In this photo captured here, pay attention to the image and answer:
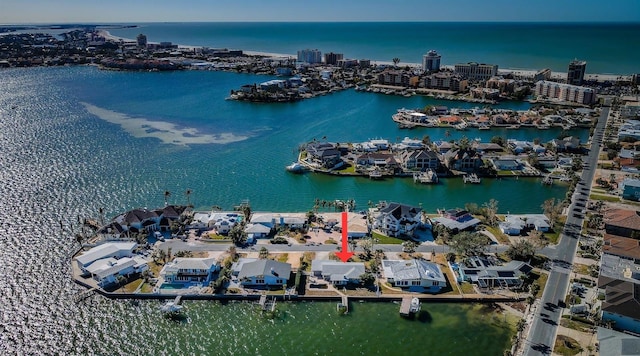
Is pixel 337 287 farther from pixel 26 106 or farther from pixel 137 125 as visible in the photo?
pixel 26 106

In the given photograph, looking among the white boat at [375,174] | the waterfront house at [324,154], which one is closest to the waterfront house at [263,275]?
the white boat at [375,174]

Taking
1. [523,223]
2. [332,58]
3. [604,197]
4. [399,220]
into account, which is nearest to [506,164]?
[604,197]

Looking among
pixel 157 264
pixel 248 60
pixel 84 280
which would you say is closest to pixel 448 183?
pixel 157 264

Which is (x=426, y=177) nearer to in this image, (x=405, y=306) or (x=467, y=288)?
(x=467, y=288)

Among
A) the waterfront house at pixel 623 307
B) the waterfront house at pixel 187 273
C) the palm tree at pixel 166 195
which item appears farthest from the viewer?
the palm tree at pixel 166 195

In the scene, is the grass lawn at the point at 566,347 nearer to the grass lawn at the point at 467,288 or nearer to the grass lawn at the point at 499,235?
the grass lawn at the point at 467,288

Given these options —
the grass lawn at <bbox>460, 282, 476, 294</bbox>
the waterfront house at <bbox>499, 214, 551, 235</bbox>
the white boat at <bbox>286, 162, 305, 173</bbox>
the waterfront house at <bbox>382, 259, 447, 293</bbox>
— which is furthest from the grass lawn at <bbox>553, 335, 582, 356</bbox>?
the white boat at <bbox>286, 162, 305, 173</bbox>

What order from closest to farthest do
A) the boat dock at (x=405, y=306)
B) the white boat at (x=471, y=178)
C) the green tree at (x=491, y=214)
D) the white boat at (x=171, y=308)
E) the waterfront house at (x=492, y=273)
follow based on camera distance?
the boat dock at (x=405, y=306), the white boat at (x=171, y=308), the waterfront house at (x=492, y=273), the green tree at (x=491, y=214), the white boat at (x=471, y=178)
